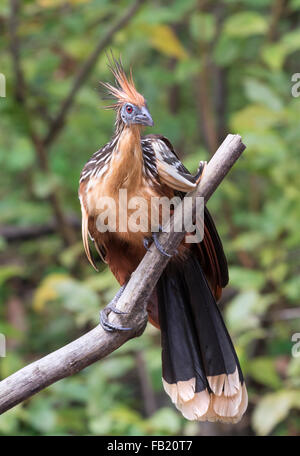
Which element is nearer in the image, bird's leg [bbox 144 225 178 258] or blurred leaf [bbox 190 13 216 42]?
bird's leg [bbox 144 225 178 258]

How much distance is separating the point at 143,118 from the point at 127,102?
8 cm

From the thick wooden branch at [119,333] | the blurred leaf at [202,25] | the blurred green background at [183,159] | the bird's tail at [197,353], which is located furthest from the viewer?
the blurred leaf at [202,25]

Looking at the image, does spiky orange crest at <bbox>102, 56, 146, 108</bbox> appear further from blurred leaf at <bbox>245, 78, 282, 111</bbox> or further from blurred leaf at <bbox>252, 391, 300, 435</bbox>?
blurred leaf at <bbox>252, 391, 300, 435</bbox>

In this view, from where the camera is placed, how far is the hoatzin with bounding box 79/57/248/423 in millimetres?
1710

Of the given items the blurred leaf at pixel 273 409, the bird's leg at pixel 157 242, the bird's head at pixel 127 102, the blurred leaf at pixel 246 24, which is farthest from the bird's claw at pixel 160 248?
the blurred leaf at pixel 246 24

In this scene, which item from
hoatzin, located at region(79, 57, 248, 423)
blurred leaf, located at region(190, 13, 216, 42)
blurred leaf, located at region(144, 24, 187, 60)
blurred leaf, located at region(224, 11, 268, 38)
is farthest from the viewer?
blurred leaf, located at region(190, 13, 216, 42)

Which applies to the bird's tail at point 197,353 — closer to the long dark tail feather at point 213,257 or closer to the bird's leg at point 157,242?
the long dark tail feather at point 213,257

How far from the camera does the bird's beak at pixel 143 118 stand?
1.61m

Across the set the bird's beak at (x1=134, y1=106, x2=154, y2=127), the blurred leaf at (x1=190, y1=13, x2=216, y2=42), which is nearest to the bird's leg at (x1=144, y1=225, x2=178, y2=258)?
the bird's beak at (x1=134, y1=106, x2=154, y2=127)

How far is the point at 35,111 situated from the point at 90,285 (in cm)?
134

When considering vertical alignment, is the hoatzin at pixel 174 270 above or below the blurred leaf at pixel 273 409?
above

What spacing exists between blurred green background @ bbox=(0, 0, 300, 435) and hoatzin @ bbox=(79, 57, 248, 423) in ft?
2.48

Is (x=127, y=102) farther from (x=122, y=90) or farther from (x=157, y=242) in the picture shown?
(x=157, y=242)

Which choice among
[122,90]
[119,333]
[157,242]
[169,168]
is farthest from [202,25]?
[119,333]
